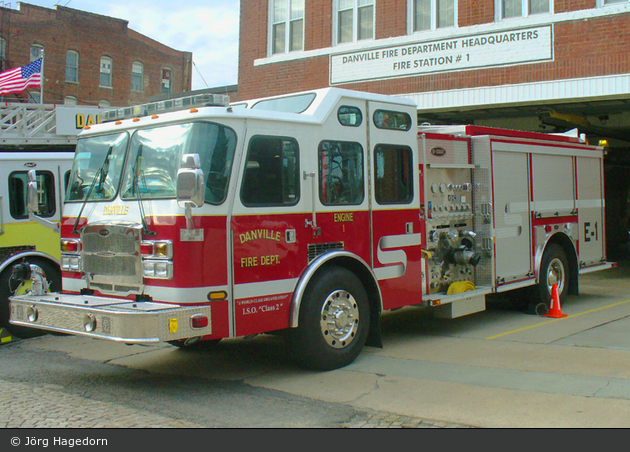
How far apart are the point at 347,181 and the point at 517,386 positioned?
2.64 meters

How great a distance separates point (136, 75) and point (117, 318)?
38.2 metres

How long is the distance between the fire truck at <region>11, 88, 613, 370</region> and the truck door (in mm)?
20

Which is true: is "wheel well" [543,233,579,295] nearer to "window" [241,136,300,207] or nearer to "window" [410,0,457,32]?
"window" [241,136,300,207]

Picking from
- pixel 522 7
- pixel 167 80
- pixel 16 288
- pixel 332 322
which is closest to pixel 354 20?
pixel 522 7

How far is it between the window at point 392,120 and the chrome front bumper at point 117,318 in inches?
120

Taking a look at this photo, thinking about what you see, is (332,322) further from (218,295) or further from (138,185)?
(138,185)

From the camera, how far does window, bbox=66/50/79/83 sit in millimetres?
37562

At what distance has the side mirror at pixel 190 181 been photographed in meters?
5.31

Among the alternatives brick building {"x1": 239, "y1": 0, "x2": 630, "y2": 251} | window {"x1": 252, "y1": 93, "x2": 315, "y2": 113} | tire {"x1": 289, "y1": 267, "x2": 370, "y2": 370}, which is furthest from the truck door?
brick building {"x1": 239, "y1": 0, "x2": 630, "y2": 251}

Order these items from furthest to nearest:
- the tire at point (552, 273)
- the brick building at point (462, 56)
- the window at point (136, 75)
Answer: the window at point (136, 75) → the brick building at point (462, 56) → the tire at point (552, 273)

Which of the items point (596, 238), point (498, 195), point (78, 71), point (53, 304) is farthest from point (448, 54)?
point (78, 71)

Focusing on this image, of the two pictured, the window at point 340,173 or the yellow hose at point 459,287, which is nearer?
the window at point 340,173

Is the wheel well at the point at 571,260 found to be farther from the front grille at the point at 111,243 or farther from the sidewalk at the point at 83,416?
the front grille at the point at 111,243

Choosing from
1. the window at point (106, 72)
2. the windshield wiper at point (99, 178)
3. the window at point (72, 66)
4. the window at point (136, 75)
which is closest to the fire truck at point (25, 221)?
the windshield wiper at point (99, 178)
